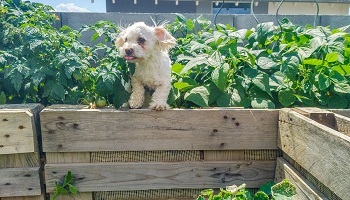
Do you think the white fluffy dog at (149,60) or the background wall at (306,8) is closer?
the white fluffy dog at (149,60)

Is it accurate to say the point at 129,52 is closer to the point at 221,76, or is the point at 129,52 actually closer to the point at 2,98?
the point at 221,76

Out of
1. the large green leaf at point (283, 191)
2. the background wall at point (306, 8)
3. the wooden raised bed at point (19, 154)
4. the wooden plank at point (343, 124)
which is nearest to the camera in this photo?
the large green leaf at point (283, 191)

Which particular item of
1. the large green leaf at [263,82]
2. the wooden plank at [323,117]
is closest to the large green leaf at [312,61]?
the large green leaf at [263,82]

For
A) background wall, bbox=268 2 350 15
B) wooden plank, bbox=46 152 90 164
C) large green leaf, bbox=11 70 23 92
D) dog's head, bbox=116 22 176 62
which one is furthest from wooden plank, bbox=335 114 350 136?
background wall, bbox=268 2 350 15

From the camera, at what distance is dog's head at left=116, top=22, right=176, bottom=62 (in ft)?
5.36

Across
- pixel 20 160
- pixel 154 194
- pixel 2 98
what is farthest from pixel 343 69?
pixel 2 98

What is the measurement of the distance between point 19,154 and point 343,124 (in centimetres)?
173

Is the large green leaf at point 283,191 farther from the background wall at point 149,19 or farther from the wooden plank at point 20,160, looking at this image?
the background wall at point 149,19

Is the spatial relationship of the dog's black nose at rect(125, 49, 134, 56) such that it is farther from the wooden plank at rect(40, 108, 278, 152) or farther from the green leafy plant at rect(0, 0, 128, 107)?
the wooden plank at rect(40, 108, 278, 152)

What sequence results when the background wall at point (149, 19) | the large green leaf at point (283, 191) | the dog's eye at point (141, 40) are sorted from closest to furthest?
the large green leaf at point (283, 191), the dog's eye at point (141, 40), the background wall at point (149, 19)

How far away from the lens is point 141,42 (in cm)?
168

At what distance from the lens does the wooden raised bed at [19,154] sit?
5.18 ft

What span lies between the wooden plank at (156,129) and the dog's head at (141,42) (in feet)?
1.04

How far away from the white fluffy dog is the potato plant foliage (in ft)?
0.23
